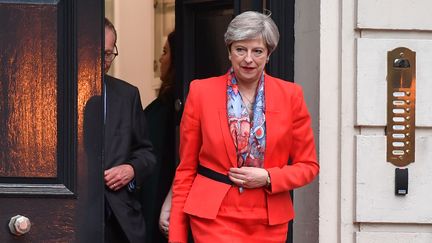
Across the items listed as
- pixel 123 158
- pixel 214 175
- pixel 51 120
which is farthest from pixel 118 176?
pixel 214 175

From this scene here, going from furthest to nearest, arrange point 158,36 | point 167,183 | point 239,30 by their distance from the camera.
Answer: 1. point 158,36
2. point 167,183
3. point 239,30

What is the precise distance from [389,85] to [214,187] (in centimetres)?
126

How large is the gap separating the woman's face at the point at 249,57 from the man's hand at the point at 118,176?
1.13 meters

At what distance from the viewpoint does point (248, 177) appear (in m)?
6.16

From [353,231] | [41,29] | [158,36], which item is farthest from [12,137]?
[158,36]

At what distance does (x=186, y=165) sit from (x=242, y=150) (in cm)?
28

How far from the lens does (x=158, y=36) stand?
35.8 ft

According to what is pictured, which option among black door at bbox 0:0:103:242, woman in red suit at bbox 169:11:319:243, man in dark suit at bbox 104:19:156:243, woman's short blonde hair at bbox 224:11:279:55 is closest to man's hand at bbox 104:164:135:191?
man in dark suit at bbox 104:19:156:243

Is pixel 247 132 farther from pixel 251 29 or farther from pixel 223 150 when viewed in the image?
pixel 251 29

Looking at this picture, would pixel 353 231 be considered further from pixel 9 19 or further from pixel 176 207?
pixel 9 19

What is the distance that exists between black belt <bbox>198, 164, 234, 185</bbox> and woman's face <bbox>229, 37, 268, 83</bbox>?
0.44 meters

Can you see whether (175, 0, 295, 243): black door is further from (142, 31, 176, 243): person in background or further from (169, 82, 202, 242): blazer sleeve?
(169, 82, 202, 242): blazer sleeve

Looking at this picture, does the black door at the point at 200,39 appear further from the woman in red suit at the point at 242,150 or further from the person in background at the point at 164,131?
the woman in red suit at the point at 242,150

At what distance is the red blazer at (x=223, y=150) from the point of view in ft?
20.4
